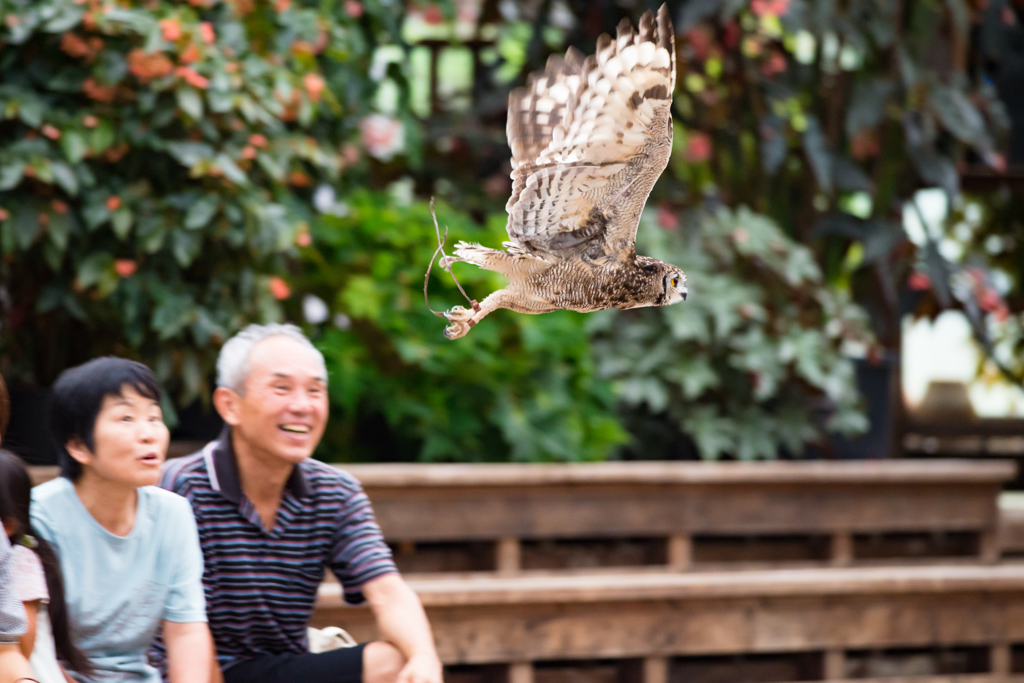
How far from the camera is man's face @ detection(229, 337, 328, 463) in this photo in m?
1.66

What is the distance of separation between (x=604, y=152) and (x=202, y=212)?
1.53m

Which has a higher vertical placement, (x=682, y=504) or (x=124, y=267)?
(x=124, y=267)

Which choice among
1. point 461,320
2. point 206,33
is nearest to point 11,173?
point 206,33

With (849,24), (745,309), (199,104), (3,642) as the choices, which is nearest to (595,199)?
(3,642)

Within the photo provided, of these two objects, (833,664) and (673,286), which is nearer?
(673,286)

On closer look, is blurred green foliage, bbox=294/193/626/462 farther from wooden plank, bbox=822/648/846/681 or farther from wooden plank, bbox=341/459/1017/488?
wooden plank, bbox=822/648/846/681

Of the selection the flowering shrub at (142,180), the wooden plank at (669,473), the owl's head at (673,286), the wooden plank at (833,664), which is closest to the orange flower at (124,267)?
the flowering shrub at (142,180)

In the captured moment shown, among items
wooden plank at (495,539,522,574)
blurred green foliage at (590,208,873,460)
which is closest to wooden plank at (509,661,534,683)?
wooden plank at (495,539,522,574)

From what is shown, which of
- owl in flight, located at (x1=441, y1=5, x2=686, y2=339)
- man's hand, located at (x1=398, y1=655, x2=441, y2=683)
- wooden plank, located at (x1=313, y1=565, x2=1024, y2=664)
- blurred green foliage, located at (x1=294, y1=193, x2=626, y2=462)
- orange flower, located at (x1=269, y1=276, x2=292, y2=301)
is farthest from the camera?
blurred green foliage, located at (x1=294, y1=193, x2=626, y2=462)

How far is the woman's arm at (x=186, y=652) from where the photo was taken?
60.6 inches

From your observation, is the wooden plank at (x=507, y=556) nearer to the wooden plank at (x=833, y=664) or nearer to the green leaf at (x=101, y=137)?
the wooden plank at (x=833, y=664)

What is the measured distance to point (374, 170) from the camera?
3.46m

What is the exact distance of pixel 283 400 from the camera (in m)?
1.67

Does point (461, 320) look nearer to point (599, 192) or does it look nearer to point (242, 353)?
point (599, 192)
